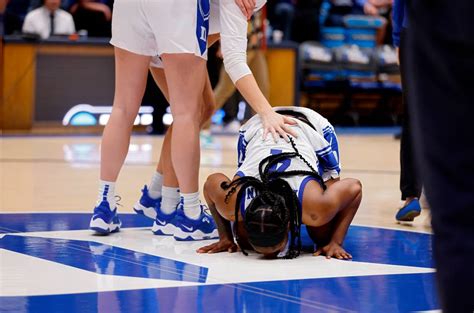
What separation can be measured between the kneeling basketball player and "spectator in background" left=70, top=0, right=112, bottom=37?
8349 millimetres

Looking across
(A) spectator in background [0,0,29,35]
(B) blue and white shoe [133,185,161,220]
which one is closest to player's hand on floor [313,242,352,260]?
(B) blue and white shoe [133,185,161,220]

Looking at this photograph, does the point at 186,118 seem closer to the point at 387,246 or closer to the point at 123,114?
the point at 123,114

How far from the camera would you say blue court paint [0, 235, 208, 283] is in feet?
11.5

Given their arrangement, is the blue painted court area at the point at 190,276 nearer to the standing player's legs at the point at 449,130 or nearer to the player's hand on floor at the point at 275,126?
the player's hand on floor at the point at 275,126

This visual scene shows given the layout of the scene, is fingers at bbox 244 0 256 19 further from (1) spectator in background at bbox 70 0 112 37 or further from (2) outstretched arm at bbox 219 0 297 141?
(1) spectator in background at bbox 70 0 112 37

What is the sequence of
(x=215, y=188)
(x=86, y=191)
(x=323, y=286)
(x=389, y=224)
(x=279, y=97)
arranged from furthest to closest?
(x=279, y=97) < (x=86, y=191) < (x=389, y=224) < (x=215, y=188) < (x=323, y=286)

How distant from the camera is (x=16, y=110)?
11.1 m

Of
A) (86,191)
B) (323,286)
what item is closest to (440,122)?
(323,286)

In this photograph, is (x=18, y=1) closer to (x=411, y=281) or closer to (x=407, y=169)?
(x=407, y=169)

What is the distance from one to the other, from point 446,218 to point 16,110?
10143 millimetres

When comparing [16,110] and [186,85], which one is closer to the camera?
[186,85]

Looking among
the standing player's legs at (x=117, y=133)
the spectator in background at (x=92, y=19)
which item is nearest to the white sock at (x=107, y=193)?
the standing player's legs at (x=117, y=133)

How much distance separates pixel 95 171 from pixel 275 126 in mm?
3492

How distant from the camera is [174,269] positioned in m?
3.59
